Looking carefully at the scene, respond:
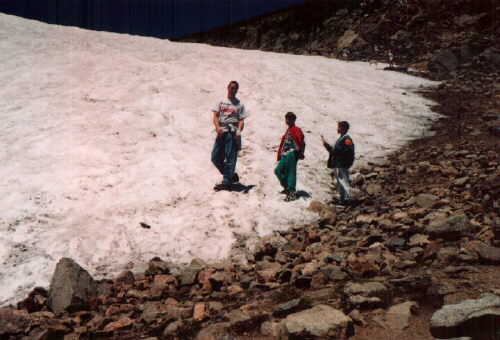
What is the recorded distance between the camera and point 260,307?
4930 millimetres

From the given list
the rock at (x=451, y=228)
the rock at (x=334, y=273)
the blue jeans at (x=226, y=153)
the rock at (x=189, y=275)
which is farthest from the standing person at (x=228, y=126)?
the rock at (x=451, y=228)

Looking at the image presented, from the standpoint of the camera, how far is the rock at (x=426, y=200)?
25.8 feet

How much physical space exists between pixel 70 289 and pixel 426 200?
22.6ft

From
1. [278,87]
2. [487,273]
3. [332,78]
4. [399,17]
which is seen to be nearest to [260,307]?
[487,273]

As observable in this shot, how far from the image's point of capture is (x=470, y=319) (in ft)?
11.5

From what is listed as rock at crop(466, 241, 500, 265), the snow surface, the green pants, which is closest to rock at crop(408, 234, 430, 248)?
rock at crop(466, 241, 500, 265)

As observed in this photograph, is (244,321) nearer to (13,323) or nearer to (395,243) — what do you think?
(13,323)

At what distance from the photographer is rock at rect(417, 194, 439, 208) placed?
786 centimetres

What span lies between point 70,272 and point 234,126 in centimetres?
514

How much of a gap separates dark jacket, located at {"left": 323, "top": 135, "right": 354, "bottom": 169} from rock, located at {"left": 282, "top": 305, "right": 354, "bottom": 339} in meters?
5.23

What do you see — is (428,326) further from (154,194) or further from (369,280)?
(154,194)

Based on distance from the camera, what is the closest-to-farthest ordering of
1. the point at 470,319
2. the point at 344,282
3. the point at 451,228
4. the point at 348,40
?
the point at 470,319
the point at 344,282
the point at 451,228
the point at 348,40


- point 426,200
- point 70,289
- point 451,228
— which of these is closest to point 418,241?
point 451,228

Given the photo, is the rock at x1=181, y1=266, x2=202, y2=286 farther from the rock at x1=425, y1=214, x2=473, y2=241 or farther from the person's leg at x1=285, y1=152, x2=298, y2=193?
the rock at x1=425, y1=214, x2=473, y2=241
